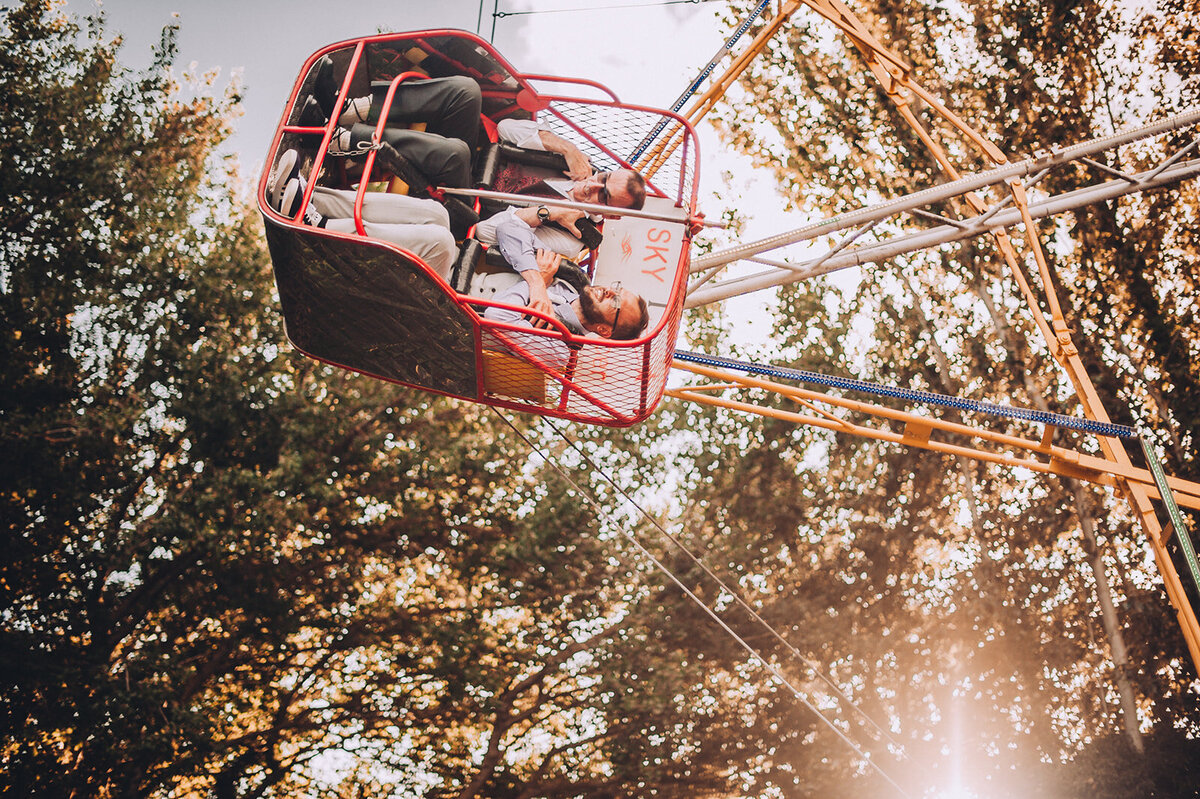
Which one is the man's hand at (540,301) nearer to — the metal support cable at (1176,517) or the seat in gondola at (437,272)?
the seat in gondola at (437,272)

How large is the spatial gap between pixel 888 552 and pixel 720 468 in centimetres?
308

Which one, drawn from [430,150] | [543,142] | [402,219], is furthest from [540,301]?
[543,142]

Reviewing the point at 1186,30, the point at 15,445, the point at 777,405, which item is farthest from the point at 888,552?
the point at 15,445

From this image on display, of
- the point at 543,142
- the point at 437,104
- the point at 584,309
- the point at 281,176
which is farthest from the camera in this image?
the point at 543,142

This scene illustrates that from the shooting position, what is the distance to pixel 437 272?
413cm

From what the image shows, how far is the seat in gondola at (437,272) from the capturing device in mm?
3684

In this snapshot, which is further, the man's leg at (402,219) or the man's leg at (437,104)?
the man's leg at (437,104)

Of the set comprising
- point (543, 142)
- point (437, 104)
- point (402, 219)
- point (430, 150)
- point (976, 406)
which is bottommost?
point (976, 406)

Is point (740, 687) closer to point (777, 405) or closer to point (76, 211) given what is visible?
point (777, 405)

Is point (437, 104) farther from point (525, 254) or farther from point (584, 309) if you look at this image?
point (584, 309)

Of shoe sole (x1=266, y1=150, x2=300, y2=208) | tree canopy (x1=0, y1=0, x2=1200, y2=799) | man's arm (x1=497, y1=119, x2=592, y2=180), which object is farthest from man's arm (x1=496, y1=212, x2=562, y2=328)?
tree canopy (x1=0, y1=0, x2=1200, y2=799)

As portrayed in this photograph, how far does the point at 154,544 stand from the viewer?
11.4 metres

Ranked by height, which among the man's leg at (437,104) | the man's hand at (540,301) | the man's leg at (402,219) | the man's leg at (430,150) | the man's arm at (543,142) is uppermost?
the man's arm at (543,142)

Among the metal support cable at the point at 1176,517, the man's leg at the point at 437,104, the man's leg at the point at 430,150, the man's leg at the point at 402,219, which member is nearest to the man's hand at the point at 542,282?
the man's leg at the point at 402,219
